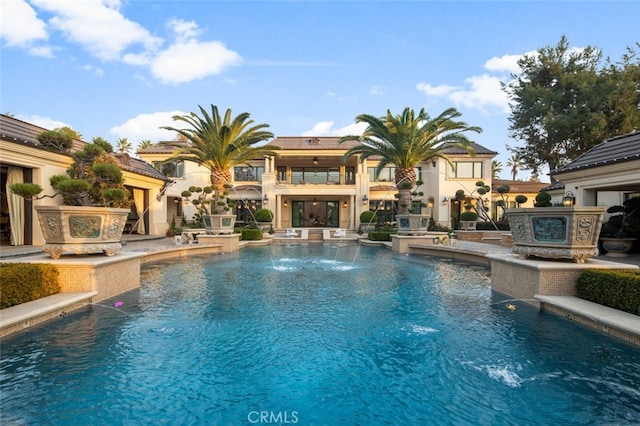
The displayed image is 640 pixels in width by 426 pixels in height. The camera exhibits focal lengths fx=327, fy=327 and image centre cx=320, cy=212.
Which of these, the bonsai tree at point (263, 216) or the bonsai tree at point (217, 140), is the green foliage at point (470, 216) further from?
the bonsai tree at point (217, 140)

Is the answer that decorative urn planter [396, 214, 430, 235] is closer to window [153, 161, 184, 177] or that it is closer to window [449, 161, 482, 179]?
window [449, 161, 482, 179]

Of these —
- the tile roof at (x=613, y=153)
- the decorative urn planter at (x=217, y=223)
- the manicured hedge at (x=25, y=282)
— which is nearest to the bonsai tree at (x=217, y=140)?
the decorative urn planter at (x=217, y=223)

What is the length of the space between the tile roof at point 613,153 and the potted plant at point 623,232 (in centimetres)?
281

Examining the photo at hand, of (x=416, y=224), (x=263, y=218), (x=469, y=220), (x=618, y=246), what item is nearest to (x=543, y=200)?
(x=618, y=246)

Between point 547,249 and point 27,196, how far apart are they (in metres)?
14.3

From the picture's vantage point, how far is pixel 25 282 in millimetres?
6426

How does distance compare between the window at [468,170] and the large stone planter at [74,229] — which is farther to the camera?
the window at [468,170]

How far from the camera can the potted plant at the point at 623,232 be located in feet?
47.8

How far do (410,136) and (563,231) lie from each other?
50.7 feet

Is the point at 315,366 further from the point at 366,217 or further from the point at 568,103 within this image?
the point at 568,103

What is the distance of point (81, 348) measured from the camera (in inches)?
205

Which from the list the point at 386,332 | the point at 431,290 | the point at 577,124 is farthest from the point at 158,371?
the point at 577,124

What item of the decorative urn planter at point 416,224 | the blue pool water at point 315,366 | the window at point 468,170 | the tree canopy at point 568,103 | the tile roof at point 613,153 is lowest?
the blue pool water at point 315,366

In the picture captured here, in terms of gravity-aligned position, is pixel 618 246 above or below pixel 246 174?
below
